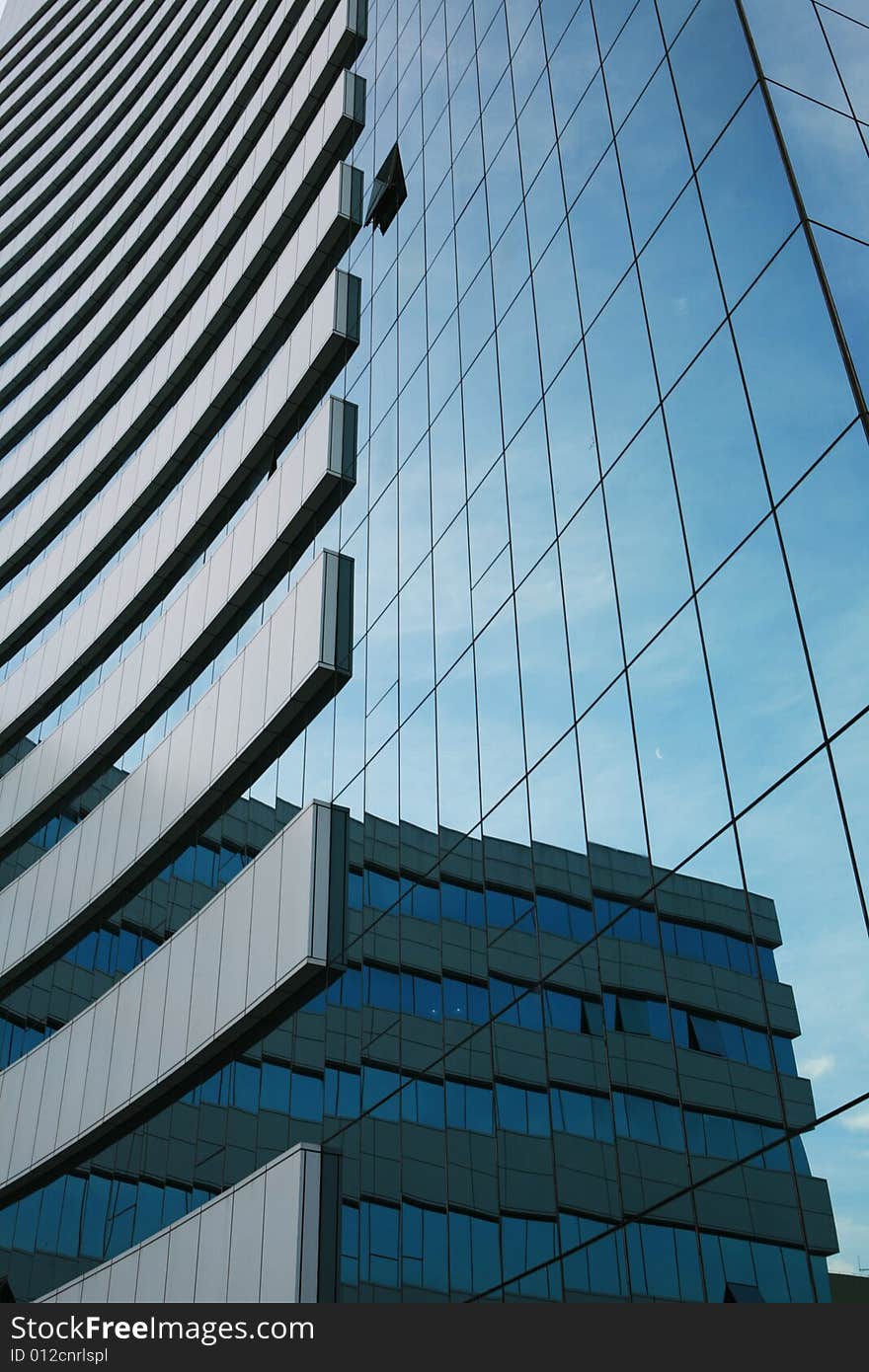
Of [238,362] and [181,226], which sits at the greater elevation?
[181,226]

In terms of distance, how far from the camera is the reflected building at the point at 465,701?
14375 mm

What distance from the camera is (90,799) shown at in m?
34.1

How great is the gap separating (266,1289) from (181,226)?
104 ft

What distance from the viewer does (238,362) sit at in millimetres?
34438

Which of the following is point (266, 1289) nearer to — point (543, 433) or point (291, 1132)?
point (291, 1132)

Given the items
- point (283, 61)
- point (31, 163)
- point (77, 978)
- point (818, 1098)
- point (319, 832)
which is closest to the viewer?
point (818, 1098)

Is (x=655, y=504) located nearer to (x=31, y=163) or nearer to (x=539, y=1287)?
(x=539, y=1287)

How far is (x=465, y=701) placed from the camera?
21594mm

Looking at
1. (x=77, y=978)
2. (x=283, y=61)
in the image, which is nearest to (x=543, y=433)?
(x=77, y=978)

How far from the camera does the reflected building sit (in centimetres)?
1438

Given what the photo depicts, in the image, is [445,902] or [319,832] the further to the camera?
[319,832]

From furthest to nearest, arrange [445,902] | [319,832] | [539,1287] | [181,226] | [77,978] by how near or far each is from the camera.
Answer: [181,226] → [77,978] → [319,832] → [445,902] → [539,1287]

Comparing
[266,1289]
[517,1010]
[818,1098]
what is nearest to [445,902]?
[517,1010]

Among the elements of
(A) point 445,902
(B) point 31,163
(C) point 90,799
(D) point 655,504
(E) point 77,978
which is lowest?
(A) point 445,902
